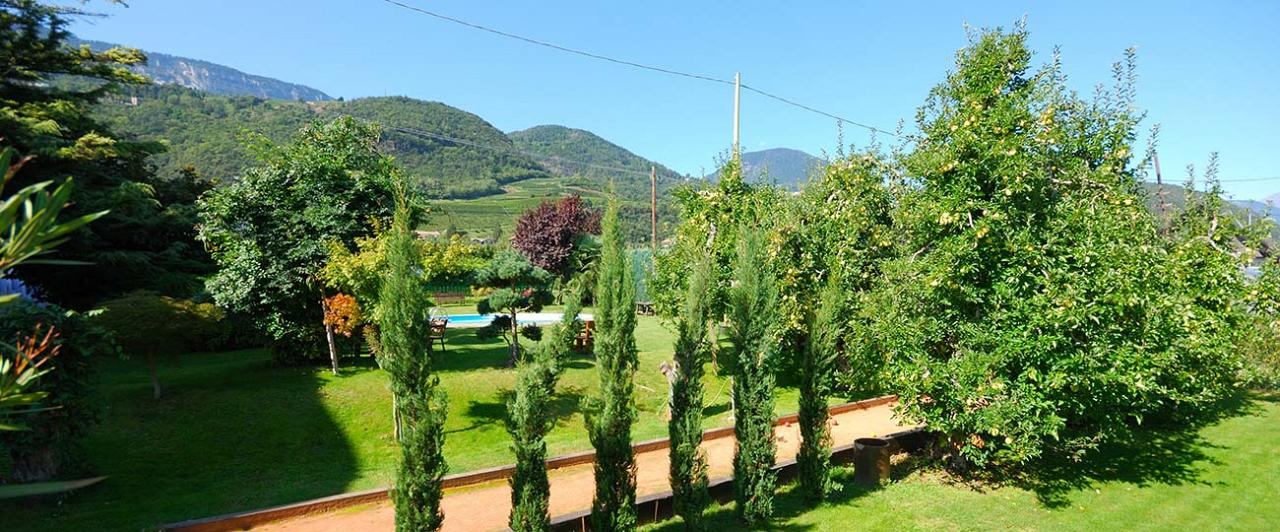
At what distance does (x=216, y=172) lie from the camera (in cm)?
5597

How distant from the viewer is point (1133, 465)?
34.0 ft

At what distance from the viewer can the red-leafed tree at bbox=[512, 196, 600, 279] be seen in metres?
35.3

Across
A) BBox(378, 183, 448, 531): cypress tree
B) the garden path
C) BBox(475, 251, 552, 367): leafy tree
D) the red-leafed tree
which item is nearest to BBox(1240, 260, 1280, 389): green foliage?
the garden path

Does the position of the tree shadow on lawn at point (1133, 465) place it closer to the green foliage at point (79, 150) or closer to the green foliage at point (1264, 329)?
the green foliage at point (1264, 329)

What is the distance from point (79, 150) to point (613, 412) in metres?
15.2

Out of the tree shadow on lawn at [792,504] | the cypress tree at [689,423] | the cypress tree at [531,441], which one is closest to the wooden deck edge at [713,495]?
the tree shadow on lawn at [792,504]

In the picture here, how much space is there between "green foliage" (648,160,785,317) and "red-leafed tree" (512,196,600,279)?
62.8 feet

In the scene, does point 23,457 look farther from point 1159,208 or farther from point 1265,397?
point 1265,397

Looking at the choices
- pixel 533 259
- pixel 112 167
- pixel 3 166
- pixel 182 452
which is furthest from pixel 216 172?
pixel 3 166

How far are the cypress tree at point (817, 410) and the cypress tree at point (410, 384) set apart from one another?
479 centimetres

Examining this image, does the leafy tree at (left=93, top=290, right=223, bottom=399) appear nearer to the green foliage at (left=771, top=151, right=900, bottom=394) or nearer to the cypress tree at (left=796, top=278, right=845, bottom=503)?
the cypress tree at (left=796, top=278, right=845, bottom=503)

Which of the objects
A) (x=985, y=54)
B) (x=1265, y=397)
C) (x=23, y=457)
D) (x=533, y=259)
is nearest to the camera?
(x=23, y=457)

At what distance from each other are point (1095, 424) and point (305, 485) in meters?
11.2

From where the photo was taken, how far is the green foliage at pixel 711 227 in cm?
1432
